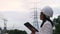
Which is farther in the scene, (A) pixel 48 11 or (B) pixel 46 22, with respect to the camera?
(A) pixel 48 11

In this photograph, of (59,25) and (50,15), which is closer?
(50,15)

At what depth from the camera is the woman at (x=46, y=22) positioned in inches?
231

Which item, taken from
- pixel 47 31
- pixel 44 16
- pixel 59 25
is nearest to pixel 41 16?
pixel 44 16

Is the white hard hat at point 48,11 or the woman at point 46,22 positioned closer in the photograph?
the woman at point 46,22

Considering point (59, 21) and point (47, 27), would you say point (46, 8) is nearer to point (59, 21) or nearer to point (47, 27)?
point (47, 27)

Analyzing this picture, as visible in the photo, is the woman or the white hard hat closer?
the woman

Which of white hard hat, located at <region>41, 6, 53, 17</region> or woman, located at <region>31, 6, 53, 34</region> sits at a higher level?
white hard hat, located at <region>41, 6, 53, 17</region>

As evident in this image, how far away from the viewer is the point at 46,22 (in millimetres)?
5965

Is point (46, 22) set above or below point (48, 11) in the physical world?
below

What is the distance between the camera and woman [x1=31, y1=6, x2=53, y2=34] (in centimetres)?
586

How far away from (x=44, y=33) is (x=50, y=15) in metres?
0.53

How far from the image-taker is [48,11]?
608 cm

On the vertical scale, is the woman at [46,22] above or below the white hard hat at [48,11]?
below

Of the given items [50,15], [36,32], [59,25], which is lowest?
[59,25]
